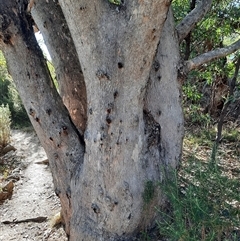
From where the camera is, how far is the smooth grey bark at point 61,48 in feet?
8.78

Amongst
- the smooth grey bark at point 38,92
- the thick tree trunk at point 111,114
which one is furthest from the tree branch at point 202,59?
the smooth grey bark at point 38,92

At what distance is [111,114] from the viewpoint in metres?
2.25

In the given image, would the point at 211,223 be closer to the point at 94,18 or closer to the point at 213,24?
the point at 94,18

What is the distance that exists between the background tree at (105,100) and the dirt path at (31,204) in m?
0.94

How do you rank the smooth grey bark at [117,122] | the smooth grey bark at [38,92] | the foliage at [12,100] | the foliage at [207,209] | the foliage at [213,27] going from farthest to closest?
the foliage at [12,100]
the foliage at [213,27]
the smooth grey bark at [38,92]
the smooth grey bark at [117,122]
the foliage at [207,209]

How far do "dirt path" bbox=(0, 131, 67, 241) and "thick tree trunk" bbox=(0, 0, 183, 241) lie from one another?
0.99 metres

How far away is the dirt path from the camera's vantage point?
11.7ft

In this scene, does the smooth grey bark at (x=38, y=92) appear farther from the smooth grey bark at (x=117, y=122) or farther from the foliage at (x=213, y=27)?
the foliage at (x=213, y=27)

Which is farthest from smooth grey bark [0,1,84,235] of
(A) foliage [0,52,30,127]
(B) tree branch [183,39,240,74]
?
(A) foliage [0,52,30,127]

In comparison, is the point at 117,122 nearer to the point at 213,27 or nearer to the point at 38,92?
the point at 38,92

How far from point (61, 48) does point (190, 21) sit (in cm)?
112

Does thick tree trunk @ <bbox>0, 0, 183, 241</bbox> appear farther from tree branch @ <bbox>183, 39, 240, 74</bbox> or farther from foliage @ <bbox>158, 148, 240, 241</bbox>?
foliage @ <bbox>158, 148, 240, 241</bbox>

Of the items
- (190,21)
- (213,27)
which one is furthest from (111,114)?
(213,27)

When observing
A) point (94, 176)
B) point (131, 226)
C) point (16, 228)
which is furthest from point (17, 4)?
point (16, 228)
